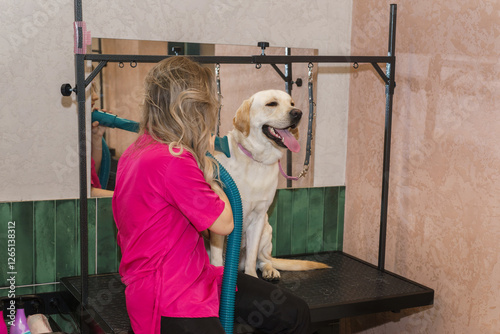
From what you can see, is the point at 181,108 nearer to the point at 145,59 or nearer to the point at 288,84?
the point at 145,59

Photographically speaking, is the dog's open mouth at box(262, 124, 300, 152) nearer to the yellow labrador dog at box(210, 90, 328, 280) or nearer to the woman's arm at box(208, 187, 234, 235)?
the yellow labrador dog at box(210, 90, 328, 280)

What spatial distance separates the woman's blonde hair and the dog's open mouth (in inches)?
28.6

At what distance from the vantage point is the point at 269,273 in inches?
108

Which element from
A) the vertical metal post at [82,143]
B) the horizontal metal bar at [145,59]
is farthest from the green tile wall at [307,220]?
the vertical metal post at [82,143]

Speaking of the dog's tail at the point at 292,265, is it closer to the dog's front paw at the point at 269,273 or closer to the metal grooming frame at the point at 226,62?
the dog's front paw at the point at 269,273

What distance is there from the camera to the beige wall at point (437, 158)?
2.38 m

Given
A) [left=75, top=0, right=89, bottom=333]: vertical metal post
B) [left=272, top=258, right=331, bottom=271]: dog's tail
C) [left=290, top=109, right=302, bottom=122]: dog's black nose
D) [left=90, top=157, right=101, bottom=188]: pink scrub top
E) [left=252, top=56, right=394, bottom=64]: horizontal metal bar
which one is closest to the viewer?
[left=75, top=0, right=89, bottom=333]: vertical metal post

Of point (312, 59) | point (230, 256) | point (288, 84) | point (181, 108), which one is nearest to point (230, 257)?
point (230, 256)

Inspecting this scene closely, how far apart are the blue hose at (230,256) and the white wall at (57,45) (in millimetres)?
1107

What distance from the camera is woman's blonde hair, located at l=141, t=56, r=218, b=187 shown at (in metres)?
1.75

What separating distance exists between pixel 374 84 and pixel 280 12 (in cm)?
62

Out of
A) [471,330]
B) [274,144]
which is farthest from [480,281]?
[274,144]

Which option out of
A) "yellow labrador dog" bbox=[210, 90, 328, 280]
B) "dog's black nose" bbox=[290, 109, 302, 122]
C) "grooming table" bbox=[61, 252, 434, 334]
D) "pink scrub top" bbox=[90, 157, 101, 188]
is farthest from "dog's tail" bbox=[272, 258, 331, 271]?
"pink scrub top" bbox=[90, 157, 101, 188]

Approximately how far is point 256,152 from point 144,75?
0.67m
